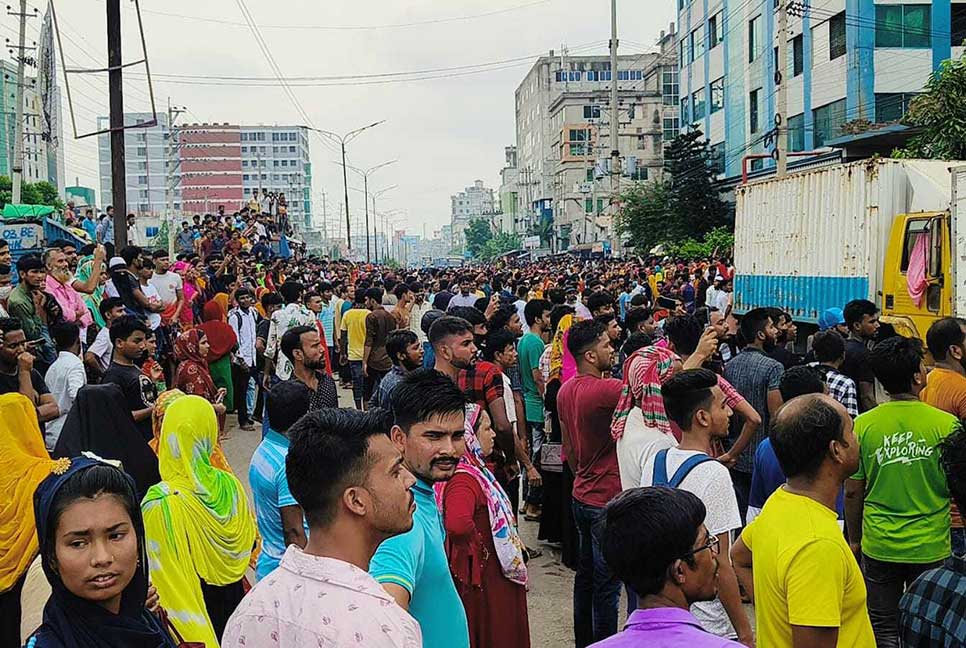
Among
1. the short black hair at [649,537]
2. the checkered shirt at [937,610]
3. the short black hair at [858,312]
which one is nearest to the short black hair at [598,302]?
the short black hair at [858,312]

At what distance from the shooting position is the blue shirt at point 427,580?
3043 millimetres

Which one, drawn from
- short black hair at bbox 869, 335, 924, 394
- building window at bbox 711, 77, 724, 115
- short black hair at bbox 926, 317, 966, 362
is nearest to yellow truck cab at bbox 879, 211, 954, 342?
short black hair at bbox 926, 317, 966, 362

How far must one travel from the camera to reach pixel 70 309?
10031mm

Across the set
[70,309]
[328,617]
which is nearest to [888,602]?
[328,617]

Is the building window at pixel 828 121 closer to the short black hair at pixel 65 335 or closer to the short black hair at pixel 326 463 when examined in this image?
the short black hair at pixel 65 335

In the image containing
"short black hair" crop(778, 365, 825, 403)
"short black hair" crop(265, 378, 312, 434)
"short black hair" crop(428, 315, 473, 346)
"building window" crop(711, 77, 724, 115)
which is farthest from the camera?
"building window" crop(711, 77, 724, 115)

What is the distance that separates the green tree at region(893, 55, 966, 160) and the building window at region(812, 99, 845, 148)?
11.7 m

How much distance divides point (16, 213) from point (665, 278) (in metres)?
15.1

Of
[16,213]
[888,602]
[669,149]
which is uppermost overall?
[669,149]

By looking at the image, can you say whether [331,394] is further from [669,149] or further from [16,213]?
[669,149]

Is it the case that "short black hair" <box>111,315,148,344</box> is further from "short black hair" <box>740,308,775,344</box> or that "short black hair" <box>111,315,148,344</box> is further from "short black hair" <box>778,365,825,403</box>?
"short black hair" <box>778,365,825,403</box>

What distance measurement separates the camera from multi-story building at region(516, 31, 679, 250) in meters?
79.4

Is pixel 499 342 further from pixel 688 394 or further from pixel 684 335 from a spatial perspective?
pixel 688 394

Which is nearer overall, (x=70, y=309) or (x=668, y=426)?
(x=668, y=426)
